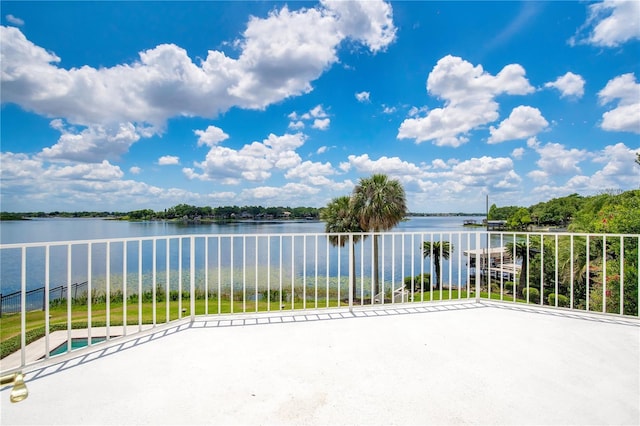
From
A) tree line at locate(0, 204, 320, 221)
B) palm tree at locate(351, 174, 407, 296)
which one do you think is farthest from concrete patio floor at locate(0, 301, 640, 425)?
tree line at locate(0, 204, 320, 221)

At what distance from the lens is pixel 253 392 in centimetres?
150

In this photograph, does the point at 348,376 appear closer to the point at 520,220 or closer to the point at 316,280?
the point at 316,280

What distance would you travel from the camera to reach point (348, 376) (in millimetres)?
1642

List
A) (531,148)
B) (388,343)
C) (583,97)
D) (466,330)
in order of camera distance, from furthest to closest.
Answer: (531,148), (583,97), (466,330), (388,343)

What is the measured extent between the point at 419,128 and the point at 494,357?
58.5ft

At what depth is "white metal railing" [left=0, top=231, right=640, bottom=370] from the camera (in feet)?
10.3

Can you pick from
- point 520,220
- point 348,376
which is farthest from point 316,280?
point 520,220

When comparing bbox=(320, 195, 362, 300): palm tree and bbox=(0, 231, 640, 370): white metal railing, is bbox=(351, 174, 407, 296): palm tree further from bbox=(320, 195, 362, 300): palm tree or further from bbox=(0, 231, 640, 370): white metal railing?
bbox=(0, 231, 640, 370): white metal railing

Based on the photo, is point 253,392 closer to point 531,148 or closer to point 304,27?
point 304,27

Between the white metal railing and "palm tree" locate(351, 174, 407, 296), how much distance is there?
4.01 ft

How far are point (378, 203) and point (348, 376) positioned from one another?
1381 cm

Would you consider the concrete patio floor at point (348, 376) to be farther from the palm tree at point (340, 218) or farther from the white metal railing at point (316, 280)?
the palm tree at point (340, 218)

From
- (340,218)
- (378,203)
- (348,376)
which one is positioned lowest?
(348,376)

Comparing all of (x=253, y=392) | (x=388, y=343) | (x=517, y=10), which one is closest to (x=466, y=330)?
(x=388, y=343)
